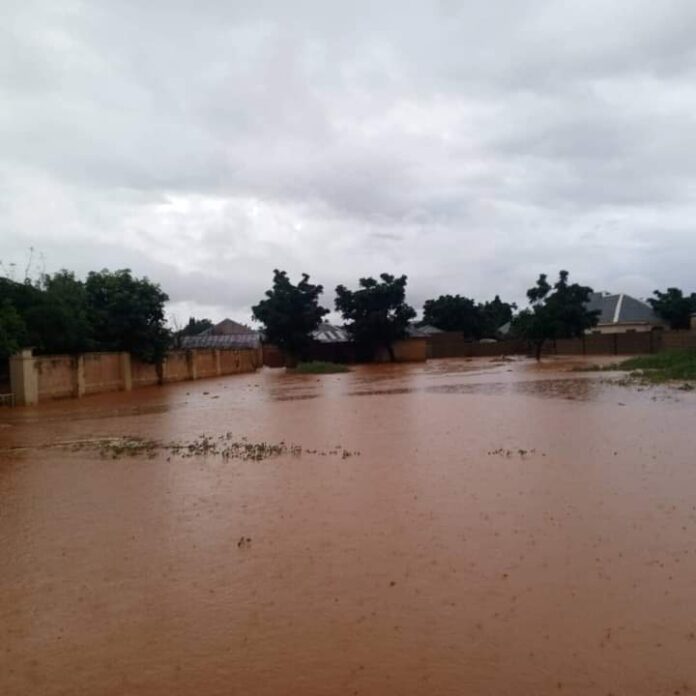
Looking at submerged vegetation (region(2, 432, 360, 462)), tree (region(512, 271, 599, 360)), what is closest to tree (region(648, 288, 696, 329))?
tree (region(512, 271, 599, 360))

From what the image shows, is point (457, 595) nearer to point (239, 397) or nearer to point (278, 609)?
point (278, 609)

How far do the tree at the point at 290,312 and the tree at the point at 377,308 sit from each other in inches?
138

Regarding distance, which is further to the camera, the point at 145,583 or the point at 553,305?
the point at 553,305

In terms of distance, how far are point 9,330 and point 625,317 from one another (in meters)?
54.2

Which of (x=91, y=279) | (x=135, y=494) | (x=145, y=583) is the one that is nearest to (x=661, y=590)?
(x=145, y=583)

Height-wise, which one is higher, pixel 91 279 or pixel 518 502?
pixel 91 279

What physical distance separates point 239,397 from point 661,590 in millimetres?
23453

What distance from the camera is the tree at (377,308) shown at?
57.1 metres

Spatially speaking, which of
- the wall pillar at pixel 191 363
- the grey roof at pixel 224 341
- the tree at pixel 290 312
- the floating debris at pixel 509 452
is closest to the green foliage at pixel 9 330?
the floating debris at pixel 509 452

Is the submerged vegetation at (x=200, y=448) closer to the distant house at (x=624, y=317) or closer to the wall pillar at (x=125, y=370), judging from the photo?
the wall pillar at (x=125, y=370)

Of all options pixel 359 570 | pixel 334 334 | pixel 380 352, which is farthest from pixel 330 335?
pixel 359 570

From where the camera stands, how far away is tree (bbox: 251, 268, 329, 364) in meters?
53.5

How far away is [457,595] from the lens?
5441 millimetres

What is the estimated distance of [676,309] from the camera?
206 ft
